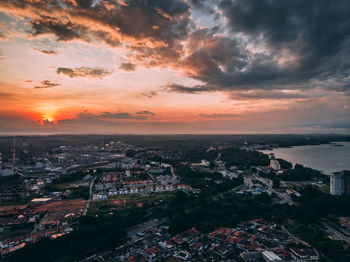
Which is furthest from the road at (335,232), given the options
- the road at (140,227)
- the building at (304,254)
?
the road at (140,227)

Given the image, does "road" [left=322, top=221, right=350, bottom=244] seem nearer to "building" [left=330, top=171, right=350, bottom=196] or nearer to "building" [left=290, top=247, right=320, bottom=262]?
"building" [left=290, top=247, right=320, bottom=262]

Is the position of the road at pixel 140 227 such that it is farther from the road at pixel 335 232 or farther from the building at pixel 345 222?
the building at pixel 345 222

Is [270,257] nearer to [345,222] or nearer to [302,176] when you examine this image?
[345,222]

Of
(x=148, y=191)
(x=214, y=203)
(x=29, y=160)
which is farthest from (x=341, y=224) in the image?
(x=29, y=160)

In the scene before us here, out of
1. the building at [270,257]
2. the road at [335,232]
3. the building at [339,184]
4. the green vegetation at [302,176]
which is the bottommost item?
the road at [335,232]

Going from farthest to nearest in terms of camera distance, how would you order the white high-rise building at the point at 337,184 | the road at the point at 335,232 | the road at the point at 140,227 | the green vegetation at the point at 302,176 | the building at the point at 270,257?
the green vegetation at the point at 302,176 → the white high-rise building at the point at 337,184 → the road at the point at 140,227 → the road at the point at 335,232 → the building at the point at 270,257

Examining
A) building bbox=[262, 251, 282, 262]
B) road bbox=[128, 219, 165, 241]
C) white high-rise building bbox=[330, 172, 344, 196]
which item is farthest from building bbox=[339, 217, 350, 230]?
road bbox=[128, 219, 165, 241]

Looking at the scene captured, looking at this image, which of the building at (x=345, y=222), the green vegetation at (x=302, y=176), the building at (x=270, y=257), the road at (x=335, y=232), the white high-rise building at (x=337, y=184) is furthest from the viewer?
the green vegetation at (x=302, y=176)
